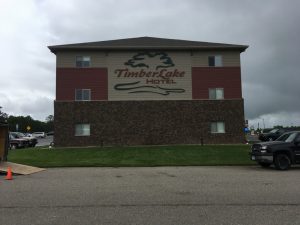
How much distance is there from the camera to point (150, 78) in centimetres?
3878

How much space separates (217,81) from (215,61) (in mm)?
1981

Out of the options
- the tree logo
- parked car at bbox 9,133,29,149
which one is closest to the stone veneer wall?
the tree logo

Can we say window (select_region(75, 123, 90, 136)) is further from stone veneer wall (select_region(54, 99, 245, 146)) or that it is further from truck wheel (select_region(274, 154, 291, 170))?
truck wheel (select_region(274, 154, 291, 170))

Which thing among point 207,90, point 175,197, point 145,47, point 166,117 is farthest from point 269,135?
point 175,197

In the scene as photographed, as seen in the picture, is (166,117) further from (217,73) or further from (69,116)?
(69,116)

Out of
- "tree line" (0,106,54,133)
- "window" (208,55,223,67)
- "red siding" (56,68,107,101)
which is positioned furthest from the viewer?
"tree line" (0,106,54,133)

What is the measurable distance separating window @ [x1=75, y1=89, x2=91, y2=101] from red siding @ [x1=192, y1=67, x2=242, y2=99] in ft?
Answer: 32.7

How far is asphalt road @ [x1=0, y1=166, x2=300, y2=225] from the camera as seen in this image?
7855 millimetres

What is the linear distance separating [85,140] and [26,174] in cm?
2070

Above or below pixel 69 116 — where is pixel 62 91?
above

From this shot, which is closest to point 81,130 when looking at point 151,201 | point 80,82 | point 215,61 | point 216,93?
point 80,82

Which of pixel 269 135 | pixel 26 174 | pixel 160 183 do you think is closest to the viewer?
pixel 160 183

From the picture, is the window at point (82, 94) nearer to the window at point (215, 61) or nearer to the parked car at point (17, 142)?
the parked car at point (17, 142)

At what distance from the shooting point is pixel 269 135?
43094mm
